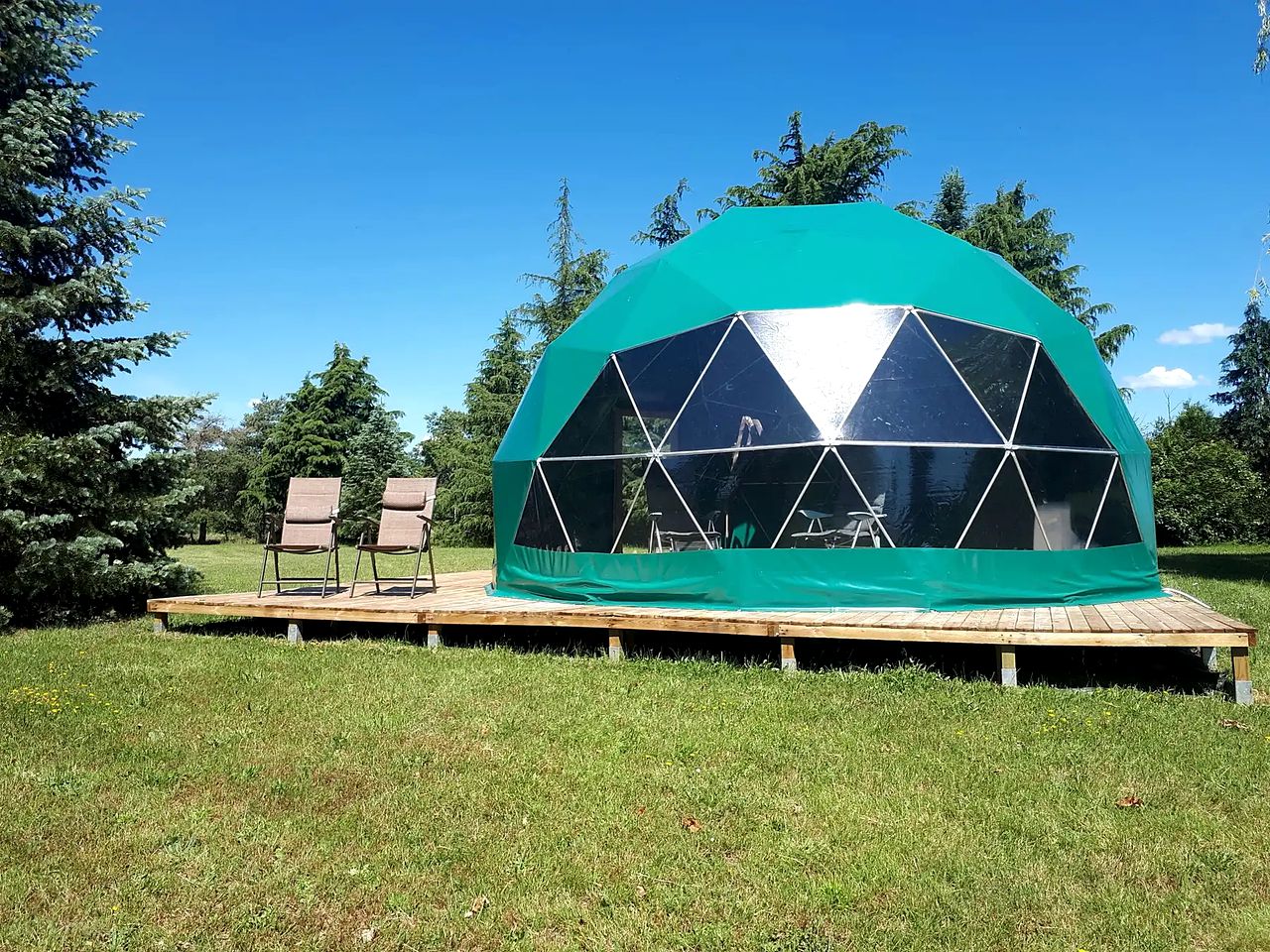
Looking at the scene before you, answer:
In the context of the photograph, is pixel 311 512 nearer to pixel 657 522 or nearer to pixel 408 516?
pixel 408 516

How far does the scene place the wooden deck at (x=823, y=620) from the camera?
617cm

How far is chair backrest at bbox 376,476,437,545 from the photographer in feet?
31.8

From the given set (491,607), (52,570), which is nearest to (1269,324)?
(491,607)

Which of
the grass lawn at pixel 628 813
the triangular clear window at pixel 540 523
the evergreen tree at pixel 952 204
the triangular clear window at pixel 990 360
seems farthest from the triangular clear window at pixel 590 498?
the evergreen tree at pixel 952 204

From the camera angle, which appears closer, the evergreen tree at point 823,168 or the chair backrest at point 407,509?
the chair backrest at point 407,509

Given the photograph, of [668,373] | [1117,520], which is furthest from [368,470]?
[1117,520]

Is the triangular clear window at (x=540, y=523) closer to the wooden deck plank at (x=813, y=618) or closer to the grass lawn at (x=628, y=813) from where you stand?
the wooden deck plank at (x=813, y=618)

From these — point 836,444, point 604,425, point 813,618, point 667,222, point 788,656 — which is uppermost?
point 667,222

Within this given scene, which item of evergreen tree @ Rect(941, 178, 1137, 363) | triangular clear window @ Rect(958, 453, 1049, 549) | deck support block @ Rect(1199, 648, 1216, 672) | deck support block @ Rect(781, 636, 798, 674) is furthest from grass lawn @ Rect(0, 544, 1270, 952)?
evergreen tree @ Rect(941, 178, 1137, 363)

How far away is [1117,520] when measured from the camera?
856cm

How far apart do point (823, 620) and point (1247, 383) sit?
4431cm

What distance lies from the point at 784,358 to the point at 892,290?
1.28 metres

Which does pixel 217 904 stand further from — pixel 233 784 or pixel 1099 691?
pixel 1099 691

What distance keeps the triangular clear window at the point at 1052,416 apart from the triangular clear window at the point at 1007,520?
40cm
